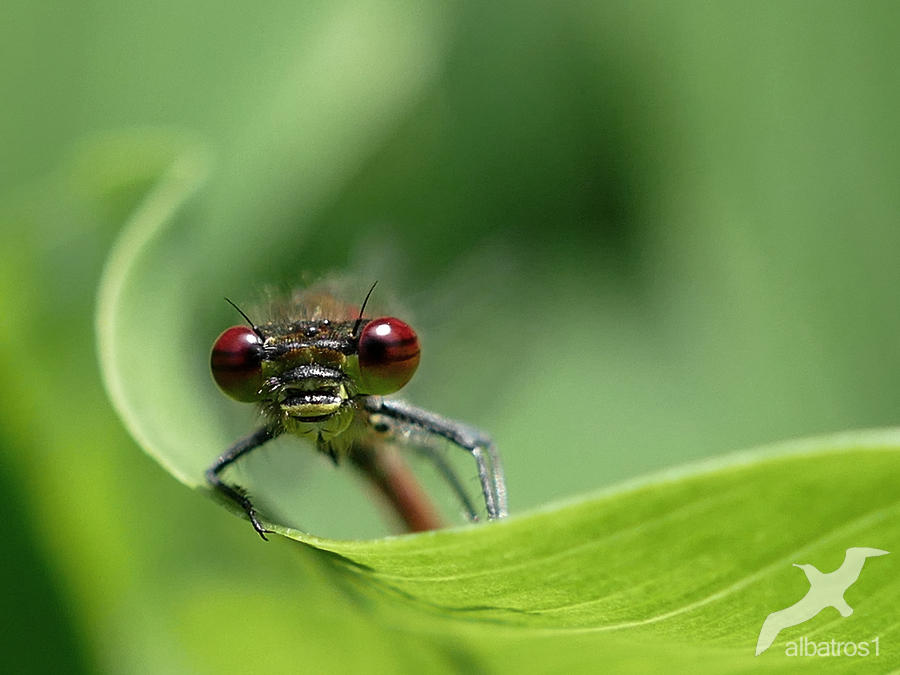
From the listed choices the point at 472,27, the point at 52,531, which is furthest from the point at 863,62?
the point at 52,531

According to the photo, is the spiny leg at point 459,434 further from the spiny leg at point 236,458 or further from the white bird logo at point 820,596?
the white bird logo at point 820,596

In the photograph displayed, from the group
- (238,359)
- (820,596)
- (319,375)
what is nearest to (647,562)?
(820,596)

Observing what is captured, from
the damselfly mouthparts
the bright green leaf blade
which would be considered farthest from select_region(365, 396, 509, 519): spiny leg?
the bright green leaf blade

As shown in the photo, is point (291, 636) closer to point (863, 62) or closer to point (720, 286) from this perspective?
point (720, 286)

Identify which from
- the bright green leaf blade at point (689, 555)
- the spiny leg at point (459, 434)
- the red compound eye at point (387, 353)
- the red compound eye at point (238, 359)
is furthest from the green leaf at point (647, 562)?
the spiny leg at point (459, 434)

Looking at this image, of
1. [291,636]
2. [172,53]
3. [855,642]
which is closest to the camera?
[855,642]

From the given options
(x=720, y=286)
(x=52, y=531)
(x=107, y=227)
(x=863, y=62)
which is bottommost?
(x=52, y=531)
